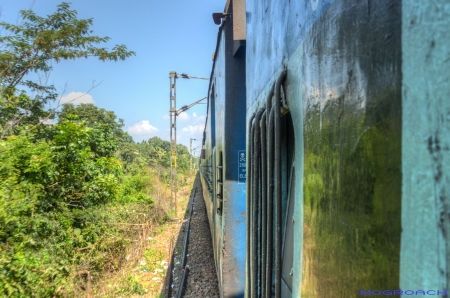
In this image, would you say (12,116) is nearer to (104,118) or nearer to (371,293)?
(371,293)

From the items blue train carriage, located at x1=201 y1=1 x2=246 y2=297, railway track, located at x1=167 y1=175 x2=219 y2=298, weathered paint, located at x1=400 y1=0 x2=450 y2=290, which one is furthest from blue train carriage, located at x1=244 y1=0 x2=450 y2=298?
railway track, located at x1=167 y1=175 x2=219 y2=298

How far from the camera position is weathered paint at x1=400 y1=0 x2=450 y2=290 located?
0.48 meters

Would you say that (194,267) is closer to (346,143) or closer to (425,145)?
(346,143)

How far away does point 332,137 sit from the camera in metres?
0.92

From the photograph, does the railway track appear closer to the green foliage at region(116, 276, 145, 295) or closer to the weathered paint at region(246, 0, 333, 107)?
the green foliage at region(116, 276, 145, 295)

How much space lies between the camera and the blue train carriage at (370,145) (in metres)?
0.50

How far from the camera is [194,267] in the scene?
279 inches

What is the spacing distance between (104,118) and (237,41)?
84.9ft

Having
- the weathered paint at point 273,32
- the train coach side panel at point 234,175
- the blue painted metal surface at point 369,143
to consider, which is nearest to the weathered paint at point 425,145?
the blue painted metal surface at point 369,143

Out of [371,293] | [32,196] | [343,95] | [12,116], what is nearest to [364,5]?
[343,95]

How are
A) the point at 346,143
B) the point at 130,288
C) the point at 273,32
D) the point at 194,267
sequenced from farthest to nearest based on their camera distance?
the point at 194,267 → the point at 130,288 → the point at 273,32 → the point at 346,143

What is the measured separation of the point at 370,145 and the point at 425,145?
0.18 meters

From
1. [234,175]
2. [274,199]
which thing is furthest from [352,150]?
[234,175]

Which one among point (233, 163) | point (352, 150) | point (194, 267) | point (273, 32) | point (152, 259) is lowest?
point (152, 259)
